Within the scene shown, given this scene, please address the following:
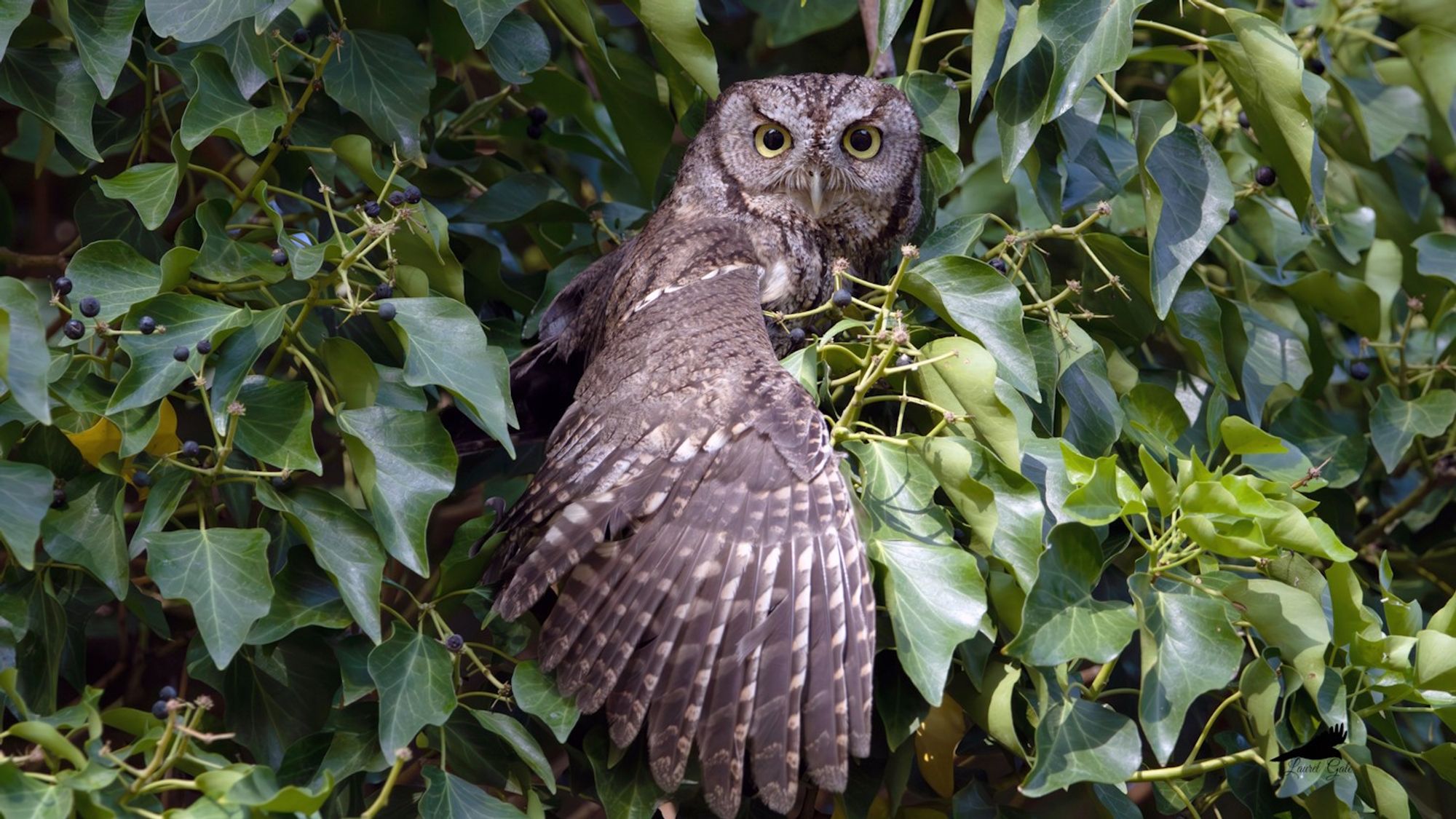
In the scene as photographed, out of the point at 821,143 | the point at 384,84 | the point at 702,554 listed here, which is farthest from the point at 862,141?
the point at 702,554

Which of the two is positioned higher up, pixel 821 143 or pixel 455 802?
pixel 821 143

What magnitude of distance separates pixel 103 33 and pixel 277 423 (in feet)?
2.24

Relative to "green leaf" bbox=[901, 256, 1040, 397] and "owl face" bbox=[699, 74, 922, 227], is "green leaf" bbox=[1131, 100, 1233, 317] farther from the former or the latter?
"owl face" bbox=[699, 74, 922, 227]

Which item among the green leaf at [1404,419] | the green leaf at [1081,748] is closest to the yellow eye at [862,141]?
the green leaf at [1404,419]

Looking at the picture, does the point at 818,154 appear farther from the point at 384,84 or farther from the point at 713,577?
the point at 713,577

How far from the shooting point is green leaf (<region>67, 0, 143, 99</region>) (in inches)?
77.8

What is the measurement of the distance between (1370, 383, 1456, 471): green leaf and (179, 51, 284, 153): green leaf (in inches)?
79.5

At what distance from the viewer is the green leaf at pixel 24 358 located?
1.50 meters

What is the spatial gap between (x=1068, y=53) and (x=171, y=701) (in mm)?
1554

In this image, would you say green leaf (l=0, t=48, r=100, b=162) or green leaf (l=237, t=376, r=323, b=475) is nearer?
green leaf (l=237, t=376, r=323, b=475)

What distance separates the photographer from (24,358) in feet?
5.07

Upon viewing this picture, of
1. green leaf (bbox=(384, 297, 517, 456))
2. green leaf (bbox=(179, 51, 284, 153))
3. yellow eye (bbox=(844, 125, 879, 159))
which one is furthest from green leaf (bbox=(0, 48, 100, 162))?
yellow eye (bbox=(844, 125, 879, 159))

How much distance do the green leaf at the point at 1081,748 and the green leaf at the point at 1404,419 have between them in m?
1.02

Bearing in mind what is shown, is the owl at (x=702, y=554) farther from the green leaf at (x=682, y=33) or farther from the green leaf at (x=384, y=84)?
the green leaf at (x=384, y=84)
